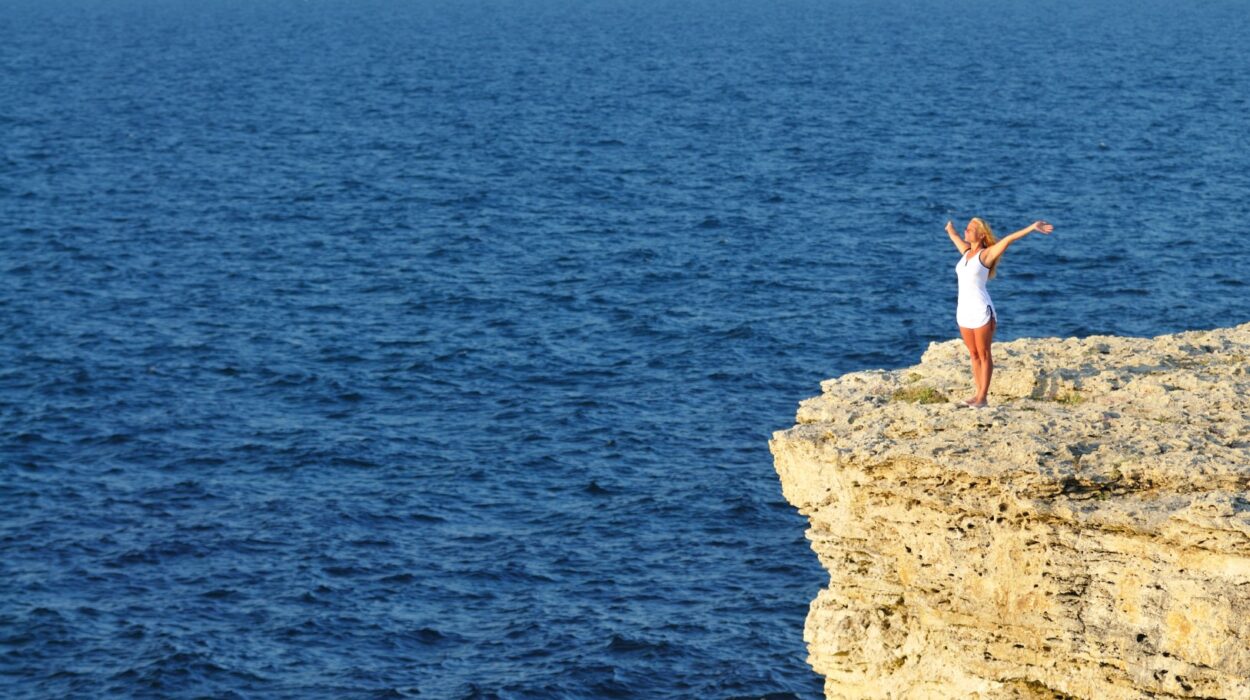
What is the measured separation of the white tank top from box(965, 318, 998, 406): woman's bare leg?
13cm

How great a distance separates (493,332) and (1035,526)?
141 feet

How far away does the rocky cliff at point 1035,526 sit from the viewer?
2220cm

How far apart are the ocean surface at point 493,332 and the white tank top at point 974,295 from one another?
14.9 metres

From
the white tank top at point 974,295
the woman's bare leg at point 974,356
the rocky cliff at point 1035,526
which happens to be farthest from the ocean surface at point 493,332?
the white tank top at point 974,295

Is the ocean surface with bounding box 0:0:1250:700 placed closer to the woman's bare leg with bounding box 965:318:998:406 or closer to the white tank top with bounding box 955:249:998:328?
the woman's bare leg with bounding box 965:318:998:406

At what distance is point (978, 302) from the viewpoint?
86.4 ft

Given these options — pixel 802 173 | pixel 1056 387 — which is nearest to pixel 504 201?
pixel 802 173

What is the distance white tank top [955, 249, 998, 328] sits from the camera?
26125 millimetres

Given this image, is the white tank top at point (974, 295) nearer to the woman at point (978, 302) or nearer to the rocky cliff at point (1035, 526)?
the woman at point (978, 302)

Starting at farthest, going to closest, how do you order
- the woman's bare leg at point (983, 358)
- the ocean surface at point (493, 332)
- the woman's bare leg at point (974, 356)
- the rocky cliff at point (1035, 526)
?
the ocean surface at point (493, 332) < the woman's bare leg at point (974, 356) < the woman's bare leg at point (983, 358) < the rocky cliff at point (1035, 526)

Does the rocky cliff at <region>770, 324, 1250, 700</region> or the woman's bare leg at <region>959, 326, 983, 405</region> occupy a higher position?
the woman's bare leg at <region>959, 326, 983, 405</region>

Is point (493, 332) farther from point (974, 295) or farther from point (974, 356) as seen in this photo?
point (974, 356)

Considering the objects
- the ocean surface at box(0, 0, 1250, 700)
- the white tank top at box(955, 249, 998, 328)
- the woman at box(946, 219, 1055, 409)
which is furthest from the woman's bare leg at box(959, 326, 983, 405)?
the ocean surface at box(0, 0, 1250, 700)

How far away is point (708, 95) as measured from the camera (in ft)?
418
